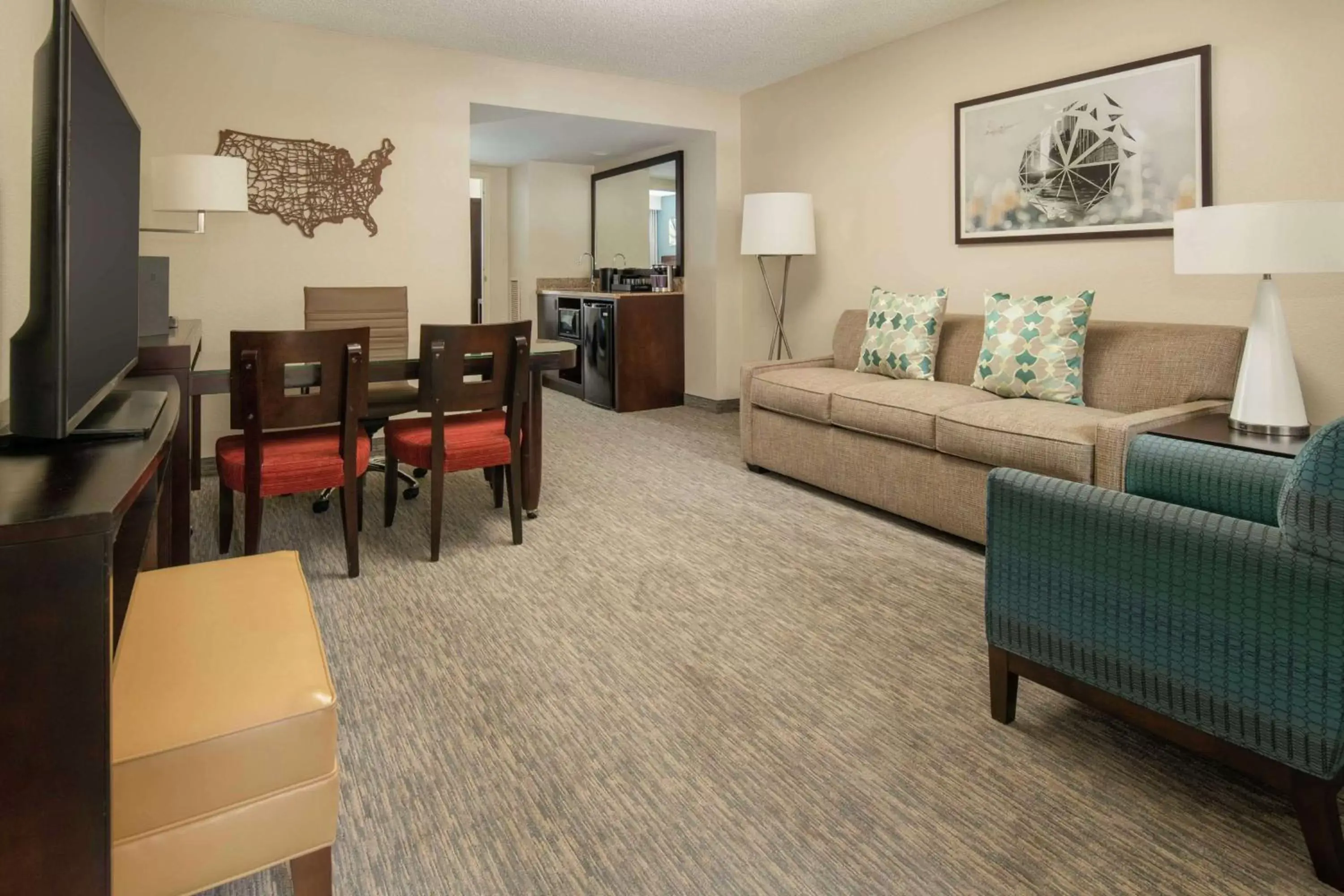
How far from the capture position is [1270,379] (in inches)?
98.2

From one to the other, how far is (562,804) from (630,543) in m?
1.68

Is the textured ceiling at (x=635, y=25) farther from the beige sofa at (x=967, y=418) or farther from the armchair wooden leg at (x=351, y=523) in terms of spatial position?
the armchair wooden leg at (x=351, y=523)

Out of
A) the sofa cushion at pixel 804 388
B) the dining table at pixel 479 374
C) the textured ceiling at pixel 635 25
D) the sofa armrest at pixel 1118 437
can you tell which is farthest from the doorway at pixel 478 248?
the sofa armrest at pixel 1118 437

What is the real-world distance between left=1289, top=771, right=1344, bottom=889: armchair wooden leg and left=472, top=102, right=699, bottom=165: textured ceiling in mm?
5054

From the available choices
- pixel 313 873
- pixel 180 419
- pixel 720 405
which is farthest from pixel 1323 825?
pixel 720 405

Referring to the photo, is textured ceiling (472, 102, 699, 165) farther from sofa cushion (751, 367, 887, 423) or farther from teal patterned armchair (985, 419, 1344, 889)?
teal patterned armchair (985, 419, 1344, 889)

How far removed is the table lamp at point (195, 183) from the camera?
3326 mm

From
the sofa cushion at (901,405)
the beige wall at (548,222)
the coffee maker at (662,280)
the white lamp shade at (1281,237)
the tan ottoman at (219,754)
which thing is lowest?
the tan ottoman at (219,754)

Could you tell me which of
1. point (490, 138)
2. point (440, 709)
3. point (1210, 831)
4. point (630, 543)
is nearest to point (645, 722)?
point (440, 709)

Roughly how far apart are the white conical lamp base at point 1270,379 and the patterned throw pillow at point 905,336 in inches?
61.1

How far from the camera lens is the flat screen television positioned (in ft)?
3.54

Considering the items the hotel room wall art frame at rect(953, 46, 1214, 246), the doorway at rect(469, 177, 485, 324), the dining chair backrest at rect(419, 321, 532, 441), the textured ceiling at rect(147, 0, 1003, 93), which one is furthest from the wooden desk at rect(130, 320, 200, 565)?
the doorway at rect(469, 177, 485, 324)

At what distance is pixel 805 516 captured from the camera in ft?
12.0

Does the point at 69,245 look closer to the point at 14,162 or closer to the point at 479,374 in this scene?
the point at 14,162
